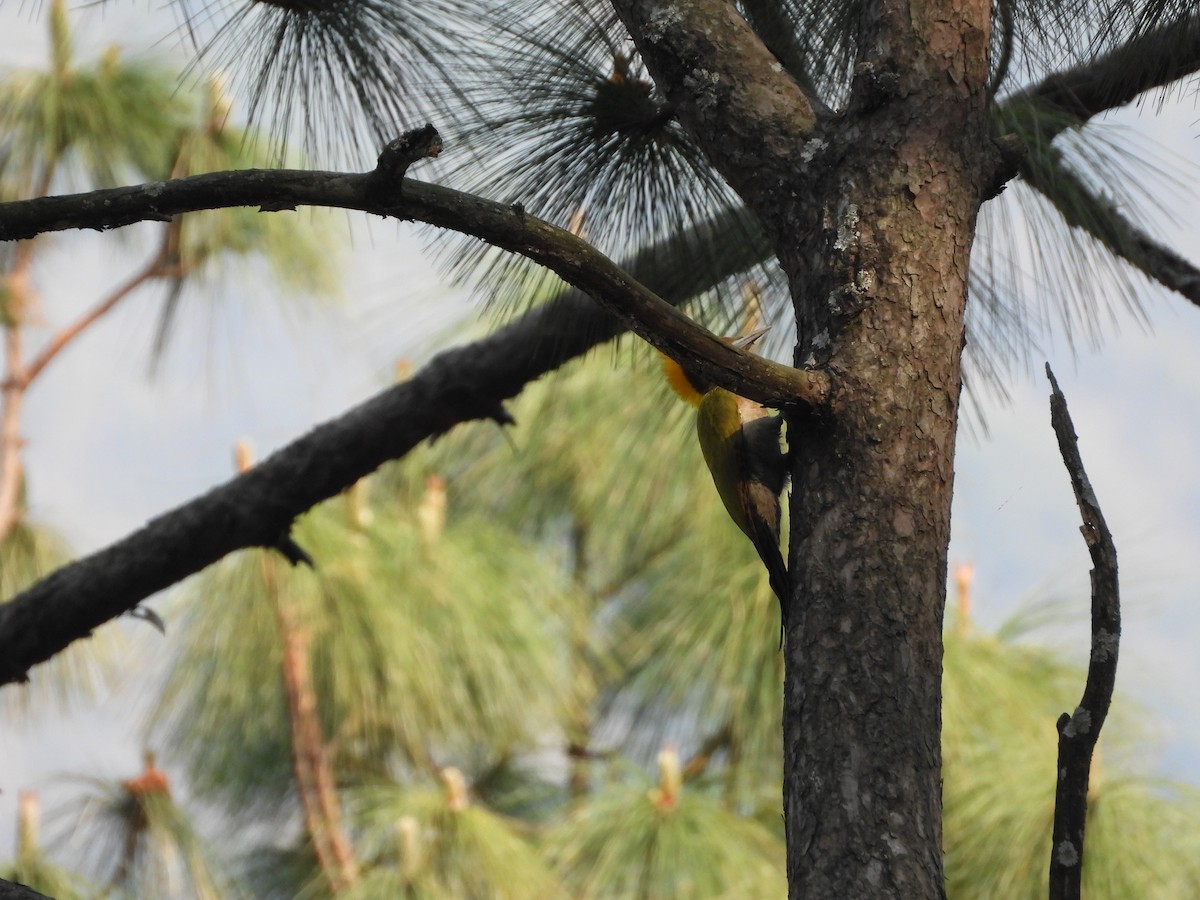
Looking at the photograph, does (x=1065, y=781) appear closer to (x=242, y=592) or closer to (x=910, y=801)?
(x=910, y=801)

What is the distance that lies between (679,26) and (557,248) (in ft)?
1.01

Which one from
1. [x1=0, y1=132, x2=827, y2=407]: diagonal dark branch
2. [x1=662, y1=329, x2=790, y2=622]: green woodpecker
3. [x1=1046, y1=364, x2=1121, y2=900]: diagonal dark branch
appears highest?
[x1=662, y1=329, x2=790, y2=622]: green woodpecker

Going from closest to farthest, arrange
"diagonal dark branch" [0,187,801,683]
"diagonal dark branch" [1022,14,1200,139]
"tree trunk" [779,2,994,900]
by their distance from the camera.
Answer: "tree trunk" [779,2,994,900] < "diagonal dark branch" [1022,14,1200,139] < "diagonal dark branch" [0,187,801,683]

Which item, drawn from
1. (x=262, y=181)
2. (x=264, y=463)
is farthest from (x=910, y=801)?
(x=264, y=463)

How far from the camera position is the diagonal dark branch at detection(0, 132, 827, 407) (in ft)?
2.95

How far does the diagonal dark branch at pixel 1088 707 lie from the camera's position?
85cm

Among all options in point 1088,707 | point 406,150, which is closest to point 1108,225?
point 1088,707

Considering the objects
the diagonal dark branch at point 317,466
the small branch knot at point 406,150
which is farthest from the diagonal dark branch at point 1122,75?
the small branch knot at point 406,150

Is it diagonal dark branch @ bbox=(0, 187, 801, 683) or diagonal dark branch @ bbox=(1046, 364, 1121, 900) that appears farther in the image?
diagonal dark branch @ bbox=(0, 187, 801, 683)

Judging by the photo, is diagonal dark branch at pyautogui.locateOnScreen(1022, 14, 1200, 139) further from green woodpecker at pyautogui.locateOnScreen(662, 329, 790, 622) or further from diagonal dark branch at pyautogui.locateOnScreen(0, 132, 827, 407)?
diagonal dark branch at pyautogui.locateOnScreen(0, 132, 827, 407)

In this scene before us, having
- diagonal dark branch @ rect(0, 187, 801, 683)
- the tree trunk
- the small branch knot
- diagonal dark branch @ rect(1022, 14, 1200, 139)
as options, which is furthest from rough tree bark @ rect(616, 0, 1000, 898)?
diagonal dark branch @ rect(0, 187, 801, 683)

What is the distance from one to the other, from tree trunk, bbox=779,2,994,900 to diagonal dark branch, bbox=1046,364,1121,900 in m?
0.09

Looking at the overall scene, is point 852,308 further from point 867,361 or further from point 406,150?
point 406,150

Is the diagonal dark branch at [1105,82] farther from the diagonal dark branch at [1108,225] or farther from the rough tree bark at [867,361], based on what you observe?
the rough tree bark at [867,361]
